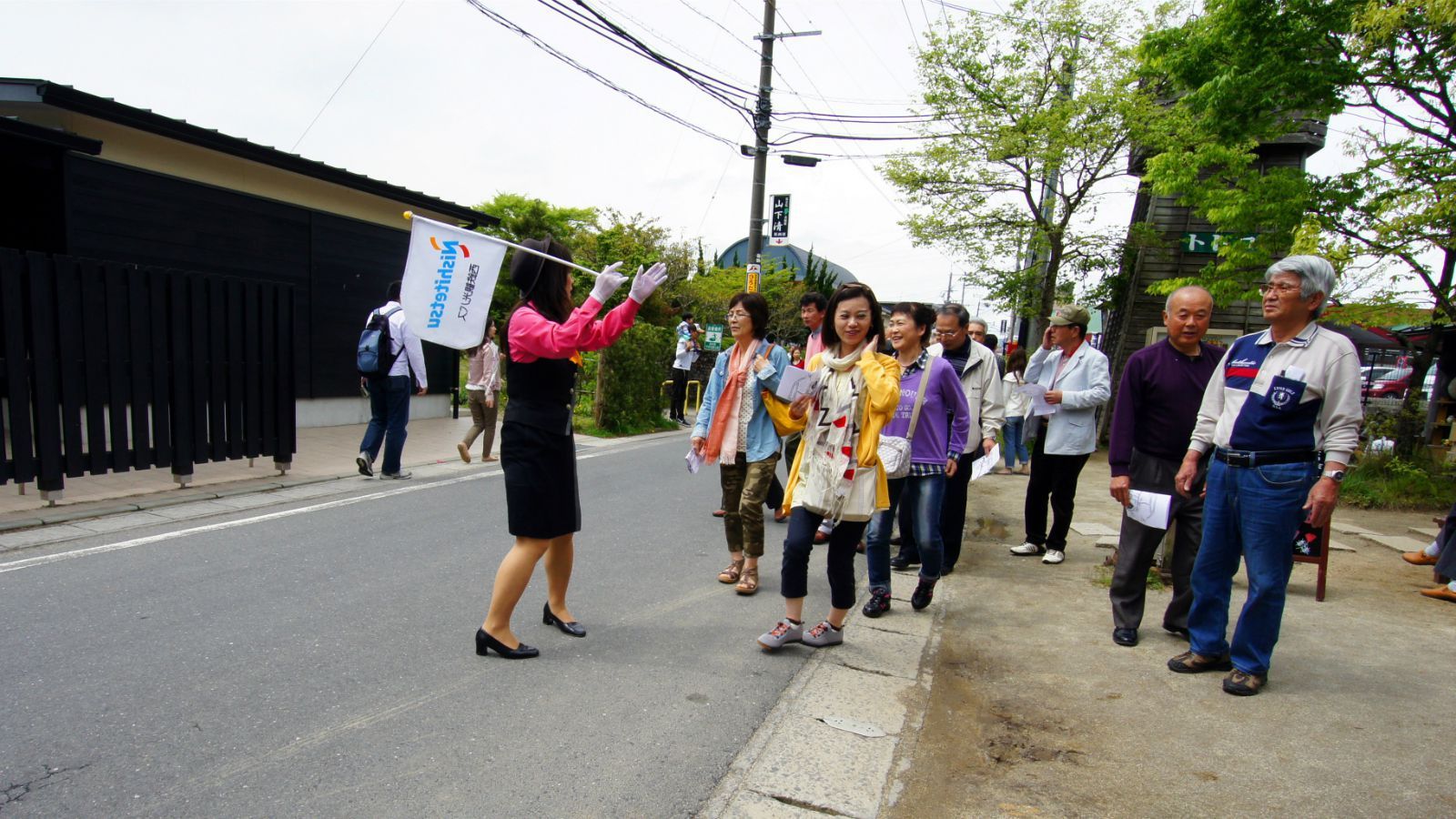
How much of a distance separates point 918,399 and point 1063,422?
180 centimetres

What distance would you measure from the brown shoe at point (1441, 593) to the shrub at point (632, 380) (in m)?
10.4

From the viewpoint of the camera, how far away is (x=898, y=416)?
450cm

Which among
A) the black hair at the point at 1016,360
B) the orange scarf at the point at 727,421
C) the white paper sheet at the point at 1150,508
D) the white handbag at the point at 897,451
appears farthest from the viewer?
the black hair at the point at 1016,360

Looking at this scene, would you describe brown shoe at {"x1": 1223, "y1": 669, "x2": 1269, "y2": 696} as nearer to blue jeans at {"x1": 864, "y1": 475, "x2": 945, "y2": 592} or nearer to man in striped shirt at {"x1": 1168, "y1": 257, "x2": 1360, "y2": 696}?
man in striped shirt at {"x1": 1168, "y1": 257, "x2": 1360, "y2": 696}

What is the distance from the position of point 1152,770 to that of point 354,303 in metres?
12.9

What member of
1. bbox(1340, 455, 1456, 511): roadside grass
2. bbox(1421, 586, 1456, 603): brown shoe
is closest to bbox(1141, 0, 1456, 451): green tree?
bbox(1340, 455, 1456, 511): roadside grass

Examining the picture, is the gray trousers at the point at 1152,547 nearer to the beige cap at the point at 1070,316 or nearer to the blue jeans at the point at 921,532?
the blue jeans at the point at 921,532

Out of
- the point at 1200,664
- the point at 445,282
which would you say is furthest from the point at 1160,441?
the point at 445,282

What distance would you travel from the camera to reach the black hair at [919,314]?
465 cm

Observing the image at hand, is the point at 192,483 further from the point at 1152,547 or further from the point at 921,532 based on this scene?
the point at 1152,547

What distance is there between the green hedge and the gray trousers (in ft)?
32.3

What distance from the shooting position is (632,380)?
45.6 feet

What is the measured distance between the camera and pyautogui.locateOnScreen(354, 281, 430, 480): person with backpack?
25.4ft

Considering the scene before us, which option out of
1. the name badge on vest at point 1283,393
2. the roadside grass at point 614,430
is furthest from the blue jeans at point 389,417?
the name badge on vest at point 1283,393
